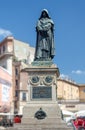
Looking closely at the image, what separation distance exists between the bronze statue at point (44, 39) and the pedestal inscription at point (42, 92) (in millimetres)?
1821

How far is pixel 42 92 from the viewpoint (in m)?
21.2

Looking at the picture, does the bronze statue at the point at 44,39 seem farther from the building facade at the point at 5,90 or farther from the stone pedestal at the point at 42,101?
the building facade at the point at 5,90

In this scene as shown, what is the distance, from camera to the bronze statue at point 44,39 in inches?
881

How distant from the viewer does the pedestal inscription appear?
69.5 ft

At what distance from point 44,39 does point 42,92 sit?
10.8 ft

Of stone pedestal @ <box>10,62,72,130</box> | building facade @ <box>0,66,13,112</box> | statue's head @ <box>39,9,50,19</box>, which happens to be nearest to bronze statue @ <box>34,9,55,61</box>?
statue's head @ <box>39,9,50,19</box>

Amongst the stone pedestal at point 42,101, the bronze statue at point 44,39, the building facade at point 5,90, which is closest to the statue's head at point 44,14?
the bronze statue at point 44,39

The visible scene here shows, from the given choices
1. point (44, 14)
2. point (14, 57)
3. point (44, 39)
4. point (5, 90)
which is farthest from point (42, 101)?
point (14, 57)

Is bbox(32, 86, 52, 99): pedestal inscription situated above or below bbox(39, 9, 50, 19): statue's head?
below

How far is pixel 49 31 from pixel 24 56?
228 ft

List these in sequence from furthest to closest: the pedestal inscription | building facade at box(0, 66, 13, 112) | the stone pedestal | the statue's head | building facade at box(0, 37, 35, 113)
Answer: building facade at box(0, 37, 35, 113), building facade at box(0, 66, 13, 112), the statue's head, the pedestal inscription, the stone pedestal

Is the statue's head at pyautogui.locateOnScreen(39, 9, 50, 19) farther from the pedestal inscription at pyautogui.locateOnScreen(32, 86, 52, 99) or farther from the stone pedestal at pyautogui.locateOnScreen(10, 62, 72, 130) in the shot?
the pedestal inscription at pyautogui.locateOnScreen(32, 86, 52, 99)

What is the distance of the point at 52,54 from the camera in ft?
73.4

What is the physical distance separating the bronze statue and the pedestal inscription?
182 cm
